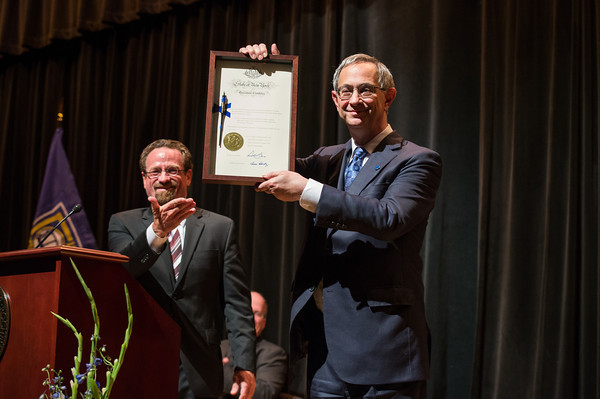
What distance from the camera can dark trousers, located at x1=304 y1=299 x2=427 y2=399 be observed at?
6.30ft

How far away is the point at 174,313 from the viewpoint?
102 inches

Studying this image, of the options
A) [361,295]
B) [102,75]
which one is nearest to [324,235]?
[361,295]

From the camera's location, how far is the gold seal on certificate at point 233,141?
229 cm

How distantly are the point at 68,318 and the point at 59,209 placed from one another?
376cm

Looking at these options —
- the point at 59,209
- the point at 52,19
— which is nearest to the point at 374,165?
the point at 59,209

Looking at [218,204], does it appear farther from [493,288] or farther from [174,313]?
[174,313]

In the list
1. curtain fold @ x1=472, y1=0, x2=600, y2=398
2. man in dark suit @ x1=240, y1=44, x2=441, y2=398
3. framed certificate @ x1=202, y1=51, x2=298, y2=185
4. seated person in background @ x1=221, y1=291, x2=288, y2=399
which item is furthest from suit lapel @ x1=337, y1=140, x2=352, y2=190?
seated person in background @ x1=221, y1=291, x2=288, y2=399

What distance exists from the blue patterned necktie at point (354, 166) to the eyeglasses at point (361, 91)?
0.17 m

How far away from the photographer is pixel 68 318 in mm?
1936

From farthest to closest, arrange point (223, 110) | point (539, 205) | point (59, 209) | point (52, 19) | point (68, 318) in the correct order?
1. point (52, 19)
2. point (59, 209)
3. point (539, 205)
4. point (223, 110)
5. point (68, 318)

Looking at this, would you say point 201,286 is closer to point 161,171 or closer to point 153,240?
point 153,240

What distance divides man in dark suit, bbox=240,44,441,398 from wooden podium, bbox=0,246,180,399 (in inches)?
20.4

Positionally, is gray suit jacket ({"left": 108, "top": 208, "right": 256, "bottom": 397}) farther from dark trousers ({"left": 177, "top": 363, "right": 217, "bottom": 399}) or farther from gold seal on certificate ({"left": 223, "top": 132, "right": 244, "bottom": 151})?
gold seal on certificate ({"left": 223, "top": 132, "right": 244, "bottom": 151})
